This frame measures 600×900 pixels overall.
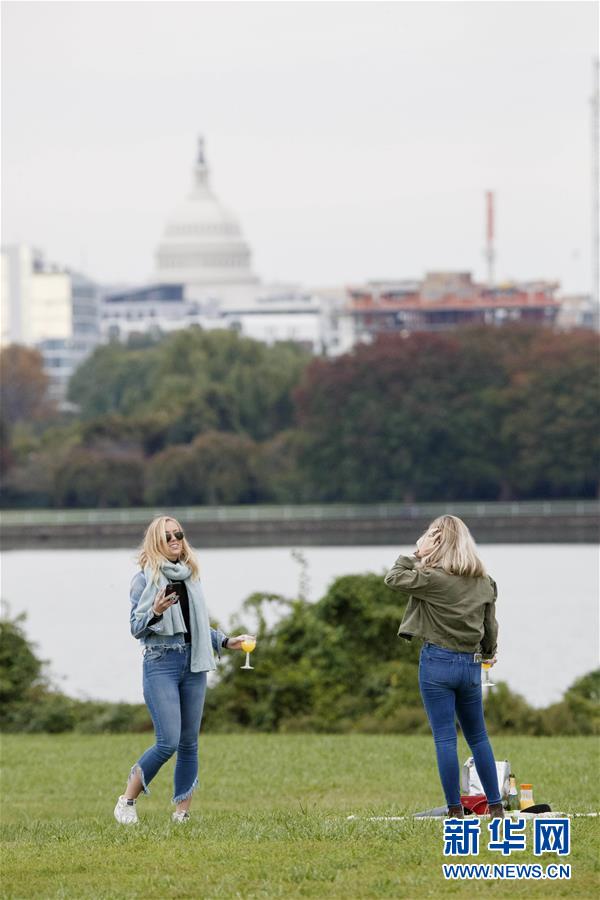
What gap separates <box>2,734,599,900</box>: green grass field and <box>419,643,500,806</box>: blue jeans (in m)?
0.35

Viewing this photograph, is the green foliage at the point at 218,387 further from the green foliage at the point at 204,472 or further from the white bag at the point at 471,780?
the white bag at the point at 471,780

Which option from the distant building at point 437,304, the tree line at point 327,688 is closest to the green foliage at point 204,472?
the tree line at point 327,688

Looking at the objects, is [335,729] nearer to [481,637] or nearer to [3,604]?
[3,604]

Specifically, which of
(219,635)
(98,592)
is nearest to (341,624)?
(219,635)

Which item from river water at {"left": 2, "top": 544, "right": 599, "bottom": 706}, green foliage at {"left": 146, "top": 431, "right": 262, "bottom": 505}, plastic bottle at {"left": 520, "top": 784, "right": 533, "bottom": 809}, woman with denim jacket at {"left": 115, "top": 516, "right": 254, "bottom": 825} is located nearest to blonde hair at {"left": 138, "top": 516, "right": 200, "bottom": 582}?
woman with denim jacket at {"left": 115, "top": 516, "right": 254, "bottom": 825}

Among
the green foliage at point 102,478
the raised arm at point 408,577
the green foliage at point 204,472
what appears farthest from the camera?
the green foliage at point 102,478

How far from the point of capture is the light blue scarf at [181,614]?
10609mm

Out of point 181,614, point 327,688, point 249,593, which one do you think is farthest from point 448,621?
point 249,593

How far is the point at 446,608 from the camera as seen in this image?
33.6 feet

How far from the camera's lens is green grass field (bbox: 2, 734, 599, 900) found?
29.1ft

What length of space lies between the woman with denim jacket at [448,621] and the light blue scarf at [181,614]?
104 cm

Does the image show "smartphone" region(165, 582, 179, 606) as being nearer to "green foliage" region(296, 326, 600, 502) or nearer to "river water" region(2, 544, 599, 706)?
"river water" region(2, 544, 599, 706)

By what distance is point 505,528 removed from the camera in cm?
8238

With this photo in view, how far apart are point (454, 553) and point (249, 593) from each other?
38154 mm
